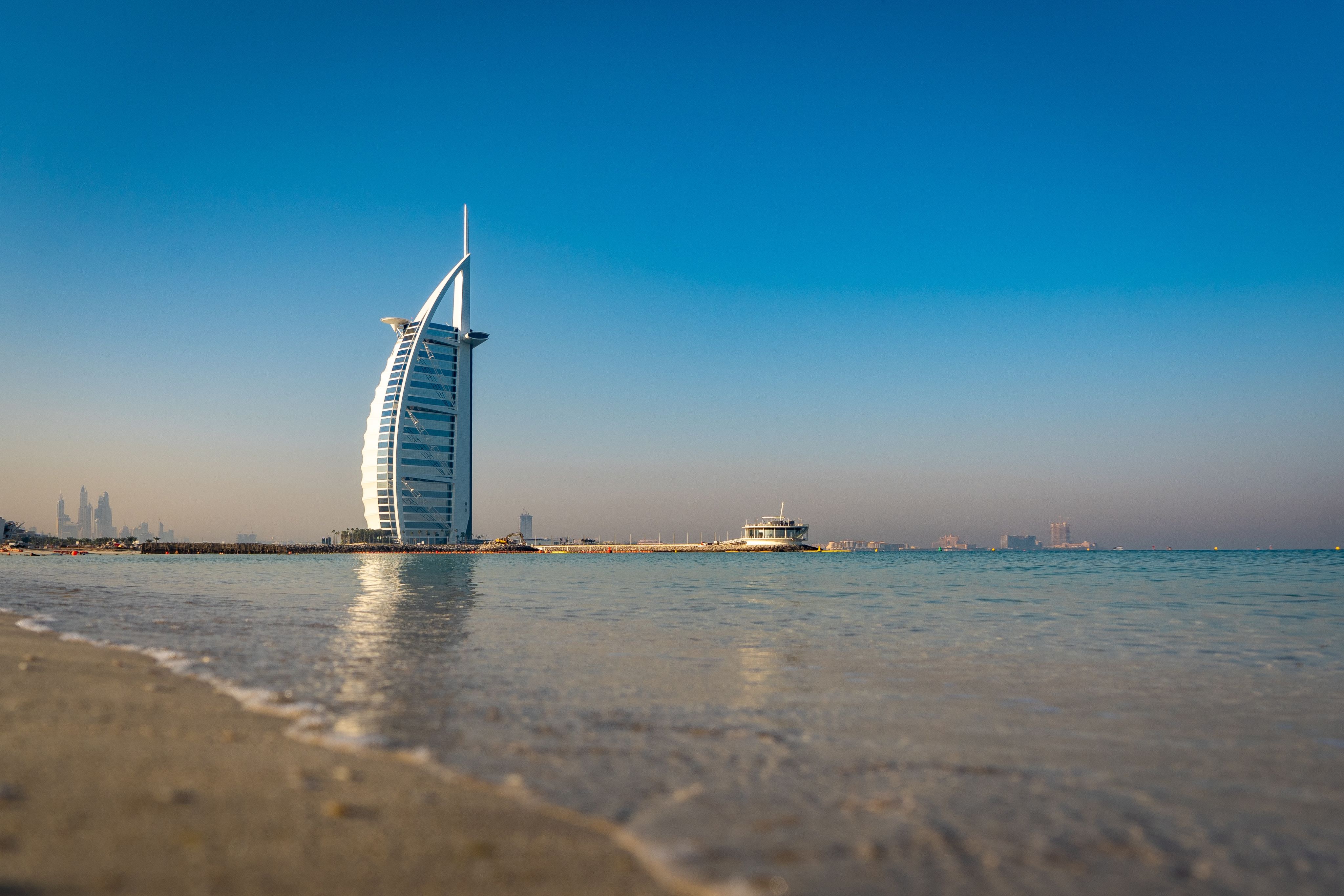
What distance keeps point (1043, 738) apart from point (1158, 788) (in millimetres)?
1412

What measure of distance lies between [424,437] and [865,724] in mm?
151655

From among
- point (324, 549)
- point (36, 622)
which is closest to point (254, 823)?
point (36, 622)

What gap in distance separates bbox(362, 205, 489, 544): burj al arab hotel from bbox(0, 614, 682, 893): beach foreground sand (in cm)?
14764

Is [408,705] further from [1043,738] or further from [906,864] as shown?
[1043,738]

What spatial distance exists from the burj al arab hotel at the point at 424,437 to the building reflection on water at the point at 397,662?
414 ft

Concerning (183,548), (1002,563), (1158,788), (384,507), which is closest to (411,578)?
(1158,788)

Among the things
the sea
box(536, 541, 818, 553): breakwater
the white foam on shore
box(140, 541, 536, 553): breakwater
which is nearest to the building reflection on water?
the sea

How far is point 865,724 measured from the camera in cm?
732

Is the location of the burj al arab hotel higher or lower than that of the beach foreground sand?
higher

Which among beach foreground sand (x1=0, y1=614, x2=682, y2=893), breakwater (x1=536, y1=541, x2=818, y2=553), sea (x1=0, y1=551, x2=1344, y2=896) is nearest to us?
beach foreground sand (x1=0, y1=614, x2=682, y2=893)

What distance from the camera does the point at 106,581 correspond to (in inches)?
1300

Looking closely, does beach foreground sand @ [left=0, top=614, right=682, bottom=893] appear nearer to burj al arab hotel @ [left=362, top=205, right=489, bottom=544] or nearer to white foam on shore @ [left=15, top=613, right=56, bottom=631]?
white foam on shore @ [left=15, top=613, right=56, bottom=631]

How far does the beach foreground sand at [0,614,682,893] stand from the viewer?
337cm

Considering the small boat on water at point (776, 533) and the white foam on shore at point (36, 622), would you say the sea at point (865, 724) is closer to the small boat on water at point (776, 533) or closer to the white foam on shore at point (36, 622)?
the white foam on shore at point (36, 622)
